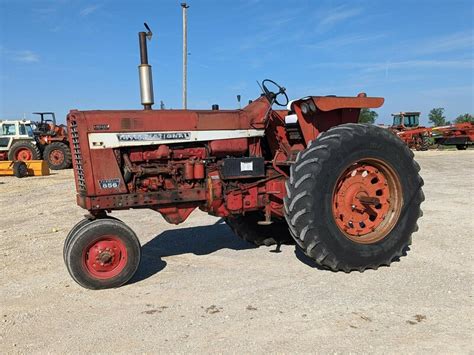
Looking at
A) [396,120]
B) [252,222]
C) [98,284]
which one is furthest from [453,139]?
[98,284]

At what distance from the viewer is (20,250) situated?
6031 mm

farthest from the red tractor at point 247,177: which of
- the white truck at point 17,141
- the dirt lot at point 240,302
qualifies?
the white truck at point 17,141

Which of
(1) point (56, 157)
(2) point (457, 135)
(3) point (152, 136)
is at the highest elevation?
(3) point (152, 136)

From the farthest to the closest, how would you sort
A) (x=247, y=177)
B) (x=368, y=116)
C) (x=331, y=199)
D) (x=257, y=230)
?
(x=368, y=116), (x=257, y=230), (x=247, y=177), (x=331, y=199)

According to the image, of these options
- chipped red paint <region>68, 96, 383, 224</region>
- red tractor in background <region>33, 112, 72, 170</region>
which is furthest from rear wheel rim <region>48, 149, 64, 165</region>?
chipped red paint <region>68, 96, 383, 224</region>

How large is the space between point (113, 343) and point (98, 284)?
120 centimetres

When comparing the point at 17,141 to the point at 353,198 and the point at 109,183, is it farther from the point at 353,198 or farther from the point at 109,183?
the point at 353,198

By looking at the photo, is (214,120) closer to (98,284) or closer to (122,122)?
Answer: (122,122)

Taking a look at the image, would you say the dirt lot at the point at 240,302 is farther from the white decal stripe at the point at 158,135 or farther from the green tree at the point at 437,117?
the green tree at the point at 437,117

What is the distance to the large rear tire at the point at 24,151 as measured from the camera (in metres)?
20.7

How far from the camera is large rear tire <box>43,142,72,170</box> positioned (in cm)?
2084

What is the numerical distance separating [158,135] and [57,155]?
58.4ft

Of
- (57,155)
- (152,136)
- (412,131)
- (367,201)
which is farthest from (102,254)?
(412,131)

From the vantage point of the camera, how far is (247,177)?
505cm
